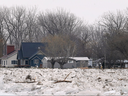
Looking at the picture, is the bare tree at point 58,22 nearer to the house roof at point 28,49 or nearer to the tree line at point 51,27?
the tree line at point 51,27

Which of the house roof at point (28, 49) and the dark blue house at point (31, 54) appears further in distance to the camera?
the house roof at point (28, 49)

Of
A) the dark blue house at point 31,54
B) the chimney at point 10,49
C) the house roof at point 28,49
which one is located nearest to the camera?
the dark blue house at point 31,54

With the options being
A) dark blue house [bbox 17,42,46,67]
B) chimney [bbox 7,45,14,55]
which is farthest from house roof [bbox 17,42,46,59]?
chimney [bbox 7,45,14,55]

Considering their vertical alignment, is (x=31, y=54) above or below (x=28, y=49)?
below

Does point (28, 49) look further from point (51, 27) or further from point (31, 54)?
point (51, 27)

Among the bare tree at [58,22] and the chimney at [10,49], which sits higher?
the bare tree at [58,22]

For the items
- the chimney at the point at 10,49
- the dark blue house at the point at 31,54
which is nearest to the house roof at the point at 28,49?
the dark blue house at the point at 31,54

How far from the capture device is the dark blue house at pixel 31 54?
164 feet

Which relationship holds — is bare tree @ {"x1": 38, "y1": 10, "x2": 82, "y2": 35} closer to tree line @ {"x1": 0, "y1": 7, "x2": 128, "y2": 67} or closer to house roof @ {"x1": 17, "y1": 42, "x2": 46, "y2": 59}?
tree line @ {"x1": 0, "y1": 7, "x2": 128, "y2": 67}

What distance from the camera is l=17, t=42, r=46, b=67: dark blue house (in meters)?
49.9

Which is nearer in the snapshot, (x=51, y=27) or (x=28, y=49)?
(x=28, y=49)

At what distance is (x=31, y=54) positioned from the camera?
51875 mm

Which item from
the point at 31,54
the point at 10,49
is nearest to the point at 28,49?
the point at 31,54

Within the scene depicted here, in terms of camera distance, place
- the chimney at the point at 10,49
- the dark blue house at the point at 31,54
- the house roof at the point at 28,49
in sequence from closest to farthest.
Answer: the dark blue house at the point at 31,54 < the house roof at the point at 28,49 < the chimney at the point at 10,49
